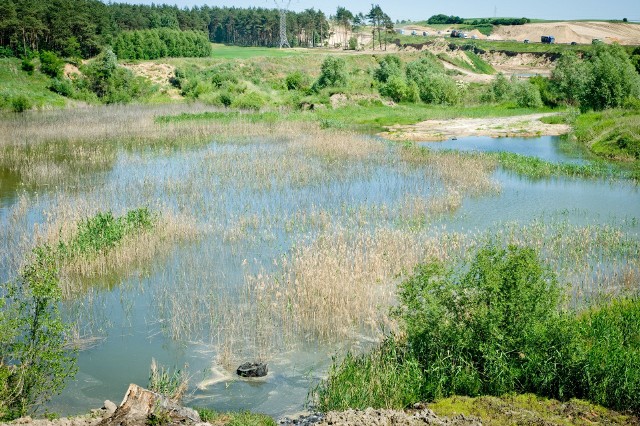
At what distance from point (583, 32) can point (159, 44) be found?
105283 millimetres

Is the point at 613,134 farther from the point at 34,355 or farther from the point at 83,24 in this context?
the point at 83,24

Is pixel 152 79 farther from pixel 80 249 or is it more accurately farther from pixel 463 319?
pixel 463 319

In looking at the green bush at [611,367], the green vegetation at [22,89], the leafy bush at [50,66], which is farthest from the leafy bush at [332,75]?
the green bush at [611,367]

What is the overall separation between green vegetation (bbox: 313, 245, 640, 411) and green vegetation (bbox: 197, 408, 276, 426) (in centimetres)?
94

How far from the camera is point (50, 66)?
216 feet

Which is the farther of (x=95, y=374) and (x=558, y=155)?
(x=558, y=155)

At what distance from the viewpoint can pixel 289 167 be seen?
2903 cm

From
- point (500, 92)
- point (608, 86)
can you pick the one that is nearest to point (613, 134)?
point (608, 86)

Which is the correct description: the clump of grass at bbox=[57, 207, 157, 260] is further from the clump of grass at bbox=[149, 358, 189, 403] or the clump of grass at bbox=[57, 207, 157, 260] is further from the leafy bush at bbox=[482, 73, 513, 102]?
the leafy bush at bbox=[482, 73, 513, 102]

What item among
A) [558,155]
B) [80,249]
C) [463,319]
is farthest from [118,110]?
[463,319]

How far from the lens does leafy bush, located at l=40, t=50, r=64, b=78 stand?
66000mm

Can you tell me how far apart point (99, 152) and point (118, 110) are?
69.8 feet

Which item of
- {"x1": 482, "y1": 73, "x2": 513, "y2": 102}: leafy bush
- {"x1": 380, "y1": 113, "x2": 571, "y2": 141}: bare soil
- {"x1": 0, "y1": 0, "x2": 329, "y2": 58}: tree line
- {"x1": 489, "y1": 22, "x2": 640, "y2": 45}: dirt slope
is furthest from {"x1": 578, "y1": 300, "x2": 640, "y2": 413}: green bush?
{"x1": 489, "y1": 22, "x2": 640, "y2": 45}: dirt slope

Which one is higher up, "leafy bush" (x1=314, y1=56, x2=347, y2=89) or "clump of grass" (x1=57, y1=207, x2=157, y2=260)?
"leafy bush" (x1=314, y1=56, x2=347, y2=89)
